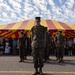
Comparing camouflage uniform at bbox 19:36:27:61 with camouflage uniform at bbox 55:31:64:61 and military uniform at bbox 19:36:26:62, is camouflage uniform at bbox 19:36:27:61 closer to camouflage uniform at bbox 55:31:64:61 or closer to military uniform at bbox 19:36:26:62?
military uniform at bbox 19:36:26:62

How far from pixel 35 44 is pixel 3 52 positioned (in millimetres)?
14408

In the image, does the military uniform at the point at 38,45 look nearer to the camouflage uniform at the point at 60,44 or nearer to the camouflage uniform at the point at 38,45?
the camouflage uniform at the point at 38,45

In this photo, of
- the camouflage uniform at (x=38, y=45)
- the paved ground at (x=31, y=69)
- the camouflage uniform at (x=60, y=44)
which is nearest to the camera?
the camouflage uniform at (x=38, y=45)

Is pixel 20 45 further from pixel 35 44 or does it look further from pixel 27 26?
pixel 27 26

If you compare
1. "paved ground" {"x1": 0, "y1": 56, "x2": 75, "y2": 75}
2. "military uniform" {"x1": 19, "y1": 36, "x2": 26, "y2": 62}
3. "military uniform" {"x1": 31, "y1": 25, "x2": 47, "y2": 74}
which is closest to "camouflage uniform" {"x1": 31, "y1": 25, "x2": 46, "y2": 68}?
"military uniform" {"x1": 31, "y1": 25, "x2": 47, "y2": 74}

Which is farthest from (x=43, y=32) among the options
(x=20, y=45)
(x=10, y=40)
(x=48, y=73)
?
(x=10, y=40)

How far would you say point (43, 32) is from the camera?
985 centimetres

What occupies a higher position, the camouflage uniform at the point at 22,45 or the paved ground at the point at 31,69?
the camouflage uniform at the point at 22,45

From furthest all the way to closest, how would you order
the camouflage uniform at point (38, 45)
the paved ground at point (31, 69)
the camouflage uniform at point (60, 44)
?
the camouflage uniform at point (60, 44) < the paved ground at point (31, 69) < the camouflage uniform at point (38, 45)

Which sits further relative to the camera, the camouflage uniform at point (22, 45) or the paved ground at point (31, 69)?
the camouflage uniform at point (22, 45)

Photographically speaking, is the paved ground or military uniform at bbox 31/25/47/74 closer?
military uniform at bbox 31/25/47/74

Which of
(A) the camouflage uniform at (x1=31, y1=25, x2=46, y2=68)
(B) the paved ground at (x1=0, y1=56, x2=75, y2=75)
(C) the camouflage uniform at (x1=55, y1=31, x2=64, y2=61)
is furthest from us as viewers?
(C) the camouflage uniform at (x1=55, y1=31, x2=64, y2=61)

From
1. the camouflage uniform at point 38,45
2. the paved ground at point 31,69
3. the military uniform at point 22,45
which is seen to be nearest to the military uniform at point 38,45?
the camouflage uniform at point 38,45

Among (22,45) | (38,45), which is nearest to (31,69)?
(38,45)
